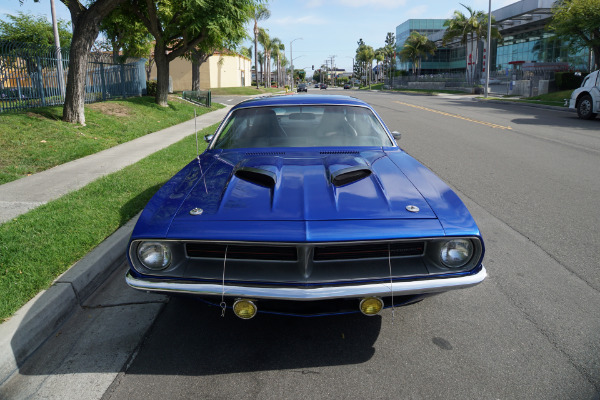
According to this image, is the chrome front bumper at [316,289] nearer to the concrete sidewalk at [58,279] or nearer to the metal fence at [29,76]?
the concrete sidewalk at [58,279]

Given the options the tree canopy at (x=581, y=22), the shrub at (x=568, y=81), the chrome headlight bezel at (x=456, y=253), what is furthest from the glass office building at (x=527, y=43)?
the chrome headlight bezel at (x=456, y=253)

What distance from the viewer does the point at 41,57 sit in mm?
14273

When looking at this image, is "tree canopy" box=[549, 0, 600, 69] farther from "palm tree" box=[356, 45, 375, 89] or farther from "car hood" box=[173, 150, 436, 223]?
"palm tree" box=[356, 45, 375, 89]

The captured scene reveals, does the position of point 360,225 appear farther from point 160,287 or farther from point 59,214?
point 59,214

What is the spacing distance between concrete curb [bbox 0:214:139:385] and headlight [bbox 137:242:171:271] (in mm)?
1001

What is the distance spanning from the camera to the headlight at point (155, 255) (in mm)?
2746

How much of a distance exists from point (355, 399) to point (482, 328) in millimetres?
1198

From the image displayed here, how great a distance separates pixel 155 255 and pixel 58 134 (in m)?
9.56

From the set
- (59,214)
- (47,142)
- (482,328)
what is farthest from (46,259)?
(47,142)

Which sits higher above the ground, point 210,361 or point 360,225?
point 360,225

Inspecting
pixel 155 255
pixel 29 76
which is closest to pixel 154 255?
pixel 155 255

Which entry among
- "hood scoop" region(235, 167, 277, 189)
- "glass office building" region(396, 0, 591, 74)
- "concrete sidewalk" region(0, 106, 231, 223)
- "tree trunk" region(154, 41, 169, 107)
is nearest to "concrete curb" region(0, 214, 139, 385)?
"hood scoop" region(235, 167, 277, 189)

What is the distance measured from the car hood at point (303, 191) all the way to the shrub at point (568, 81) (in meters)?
33.7

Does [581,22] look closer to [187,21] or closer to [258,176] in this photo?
[187,21]
